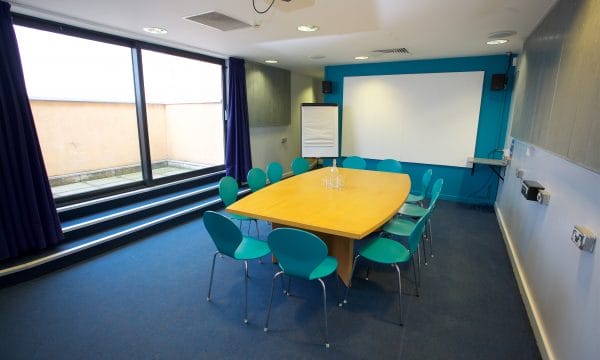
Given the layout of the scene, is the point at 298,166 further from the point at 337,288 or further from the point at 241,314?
the point at 241,314

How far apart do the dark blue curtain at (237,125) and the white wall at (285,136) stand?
18.9 inches

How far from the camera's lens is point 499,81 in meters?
4.42

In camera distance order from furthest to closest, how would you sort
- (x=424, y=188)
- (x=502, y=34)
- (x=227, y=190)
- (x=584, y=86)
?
(x=424, y=188) → (x=502, y=34) → (x=227, y=190) → (x=584, y=86)

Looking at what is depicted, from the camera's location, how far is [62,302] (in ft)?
→ 7.67

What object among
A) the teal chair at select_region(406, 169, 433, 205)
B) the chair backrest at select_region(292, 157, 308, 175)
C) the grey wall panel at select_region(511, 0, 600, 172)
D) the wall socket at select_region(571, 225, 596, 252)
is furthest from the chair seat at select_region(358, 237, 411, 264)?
the chair backrest at select_region(292, 157, 308, 175)

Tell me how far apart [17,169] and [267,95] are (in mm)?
4043

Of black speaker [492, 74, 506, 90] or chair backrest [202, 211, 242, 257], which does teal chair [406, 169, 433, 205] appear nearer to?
black speaker [492, 74, 506, 90]

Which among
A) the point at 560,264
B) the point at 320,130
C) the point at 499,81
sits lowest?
the point at 560,264

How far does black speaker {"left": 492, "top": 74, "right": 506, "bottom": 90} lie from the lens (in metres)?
4.40

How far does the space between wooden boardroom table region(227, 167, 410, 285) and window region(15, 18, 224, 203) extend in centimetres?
233

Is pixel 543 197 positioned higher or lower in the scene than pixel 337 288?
higher

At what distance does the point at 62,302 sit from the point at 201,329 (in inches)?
49.1

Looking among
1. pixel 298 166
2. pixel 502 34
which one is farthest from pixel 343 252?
pixel 502 34

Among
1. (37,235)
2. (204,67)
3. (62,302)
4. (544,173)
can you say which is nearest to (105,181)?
(37,235)
